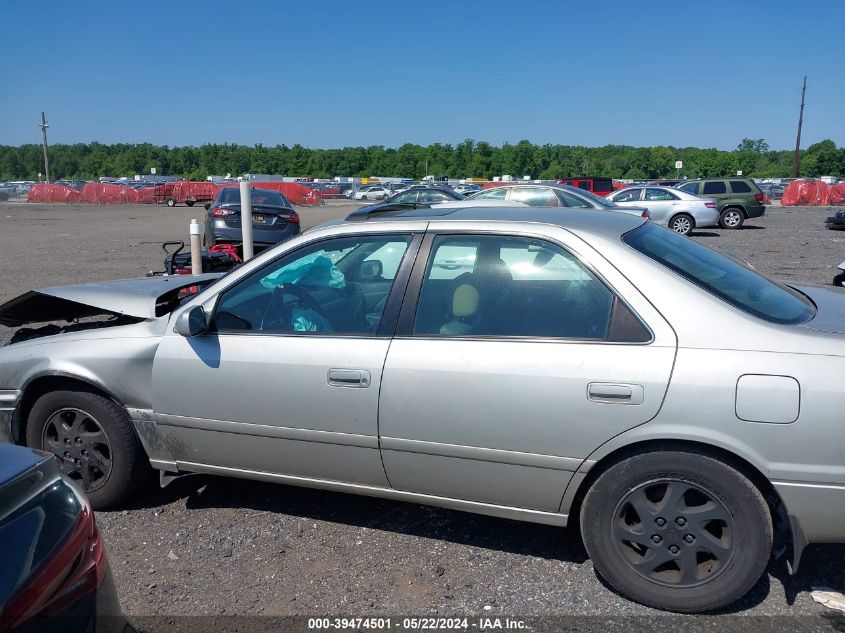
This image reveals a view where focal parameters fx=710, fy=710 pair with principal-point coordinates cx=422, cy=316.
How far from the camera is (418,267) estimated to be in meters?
3.31

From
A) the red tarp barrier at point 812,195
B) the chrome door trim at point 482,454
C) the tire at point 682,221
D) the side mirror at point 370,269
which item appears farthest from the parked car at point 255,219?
the red tarp barrier at point 812,195

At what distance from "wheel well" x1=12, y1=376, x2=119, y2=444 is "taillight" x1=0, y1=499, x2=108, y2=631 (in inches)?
71.9

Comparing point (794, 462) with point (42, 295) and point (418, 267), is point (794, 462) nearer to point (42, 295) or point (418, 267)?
point (418, 267)

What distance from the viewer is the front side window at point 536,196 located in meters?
15.7

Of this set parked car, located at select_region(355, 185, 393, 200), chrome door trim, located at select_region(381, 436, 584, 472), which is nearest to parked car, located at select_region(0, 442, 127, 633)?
chrome door trim, located at select_region(381, 436, 584, 472)

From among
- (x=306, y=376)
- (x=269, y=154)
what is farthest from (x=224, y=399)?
(x=269, y=154)

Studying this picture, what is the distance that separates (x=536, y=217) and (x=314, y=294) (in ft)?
3.93

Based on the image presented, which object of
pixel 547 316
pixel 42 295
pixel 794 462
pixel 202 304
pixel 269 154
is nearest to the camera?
pixel 794 462

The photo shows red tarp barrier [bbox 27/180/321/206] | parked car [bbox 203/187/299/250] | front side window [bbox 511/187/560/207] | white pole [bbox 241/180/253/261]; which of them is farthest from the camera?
red tarp barrier [bbox 27/180/321/206]

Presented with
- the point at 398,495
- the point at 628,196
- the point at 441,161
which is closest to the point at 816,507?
the point at 398,495

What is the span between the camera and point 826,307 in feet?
10.9

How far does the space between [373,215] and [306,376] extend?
3.33ft

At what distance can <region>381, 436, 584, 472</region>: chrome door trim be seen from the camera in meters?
2.93

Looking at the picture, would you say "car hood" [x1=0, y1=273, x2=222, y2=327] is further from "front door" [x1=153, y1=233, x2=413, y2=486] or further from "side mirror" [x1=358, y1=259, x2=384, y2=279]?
"side mirror" [x1=358, y1=259, x2=384, y2=279]
